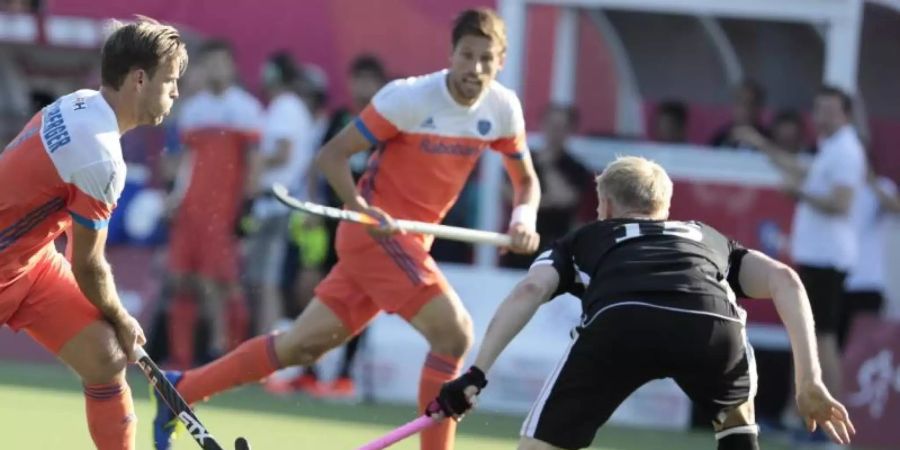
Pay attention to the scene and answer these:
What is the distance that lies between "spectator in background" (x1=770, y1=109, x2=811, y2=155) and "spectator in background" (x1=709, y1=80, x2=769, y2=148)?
4.1 inches

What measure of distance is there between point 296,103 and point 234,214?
2.57ft

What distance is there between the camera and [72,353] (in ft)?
19.9

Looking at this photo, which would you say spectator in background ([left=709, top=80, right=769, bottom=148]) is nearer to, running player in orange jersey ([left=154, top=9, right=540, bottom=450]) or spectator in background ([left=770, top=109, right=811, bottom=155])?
spectator in background ([left=770, top=109, right=811, bottom=155])

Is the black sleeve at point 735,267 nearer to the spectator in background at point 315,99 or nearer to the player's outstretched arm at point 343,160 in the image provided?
the player's outstretched arm at point 343,160

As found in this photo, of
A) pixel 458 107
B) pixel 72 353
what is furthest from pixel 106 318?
pixel 458 107

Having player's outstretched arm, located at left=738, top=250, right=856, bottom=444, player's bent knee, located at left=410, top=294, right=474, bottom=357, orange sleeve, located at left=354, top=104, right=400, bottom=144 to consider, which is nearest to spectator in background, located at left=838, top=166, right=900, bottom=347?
player's bent knee, located at left=410, top=294, right=474, bottom=357

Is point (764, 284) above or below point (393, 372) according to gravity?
above

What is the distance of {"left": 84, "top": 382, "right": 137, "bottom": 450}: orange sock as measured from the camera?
6.12 meters

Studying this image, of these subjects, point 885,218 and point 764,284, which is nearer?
point 764,284

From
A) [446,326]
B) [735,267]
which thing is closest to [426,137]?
[446,326]

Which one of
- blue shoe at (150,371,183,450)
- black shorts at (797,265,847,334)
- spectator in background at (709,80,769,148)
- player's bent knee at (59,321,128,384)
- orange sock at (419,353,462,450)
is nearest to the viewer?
player's bent knee at (59,321,128,384)

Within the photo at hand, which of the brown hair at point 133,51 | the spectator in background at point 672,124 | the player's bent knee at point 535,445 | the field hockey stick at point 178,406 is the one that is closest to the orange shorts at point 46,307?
the field hockey stick at point 178,406

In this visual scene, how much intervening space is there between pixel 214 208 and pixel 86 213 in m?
6.40

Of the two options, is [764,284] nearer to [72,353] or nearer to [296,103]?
[72,353]
